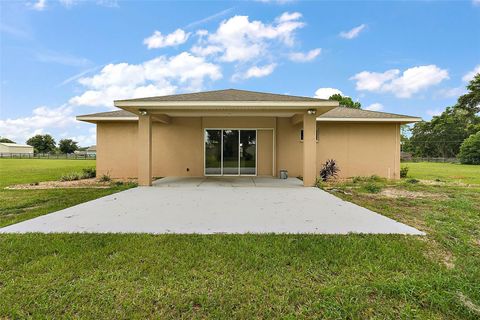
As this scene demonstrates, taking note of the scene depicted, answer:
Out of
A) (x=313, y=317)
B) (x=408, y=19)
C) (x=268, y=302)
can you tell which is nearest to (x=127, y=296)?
(x=268, y=302)

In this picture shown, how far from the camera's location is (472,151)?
97.0 ft

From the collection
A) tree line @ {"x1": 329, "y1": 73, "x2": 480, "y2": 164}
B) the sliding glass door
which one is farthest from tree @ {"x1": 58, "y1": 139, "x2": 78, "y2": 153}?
the sliding glass door

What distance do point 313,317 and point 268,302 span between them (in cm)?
41

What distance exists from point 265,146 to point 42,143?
8428 centimetres

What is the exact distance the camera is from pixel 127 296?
246 cm

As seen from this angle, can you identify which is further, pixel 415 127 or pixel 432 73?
pixel 415 127

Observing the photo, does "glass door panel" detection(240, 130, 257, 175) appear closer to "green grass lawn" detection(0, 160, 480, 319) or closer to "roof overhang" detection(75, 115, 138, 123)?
"roof overhang" detection(75, 115, 138, 123)

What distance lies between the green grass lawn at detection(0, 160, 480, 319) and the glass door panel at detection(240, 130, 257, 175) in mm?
8551

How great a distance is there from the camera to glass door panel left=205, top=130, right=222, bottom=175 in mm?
12352

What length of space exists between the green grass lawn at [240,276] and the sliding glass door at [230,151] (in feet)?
27.9

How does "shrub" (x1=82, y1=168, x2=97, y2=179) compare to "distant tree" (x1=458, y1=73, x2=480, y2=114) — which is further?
"distant tree" (x1=458, y1=73, x2=480, y2=114)

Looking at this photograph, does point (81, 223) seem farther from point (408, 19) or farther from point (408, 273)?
point (408, 19)

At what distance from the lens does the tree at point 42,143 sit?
72.2 metres

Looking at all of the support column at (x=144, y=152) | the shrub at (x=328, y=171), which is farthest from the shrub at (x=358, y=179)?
the support column at (x=144, y=152)
